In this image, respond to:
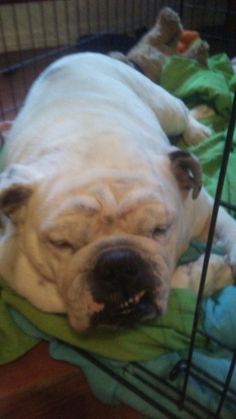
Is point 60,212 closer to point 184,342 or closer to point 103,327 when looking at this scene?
point 103,327

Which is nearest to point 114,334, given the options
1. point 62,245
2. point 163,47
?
point 62,245

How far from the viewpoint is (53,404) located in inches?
45.4

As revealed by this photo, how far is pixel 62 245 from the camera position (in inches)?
40.1

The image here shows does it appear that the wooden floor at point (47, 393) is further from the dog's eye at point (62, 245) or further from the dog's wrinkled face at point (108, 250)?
the dog's eye at point (62, 245)

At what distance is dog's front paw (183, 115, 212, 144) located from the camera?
1984mm

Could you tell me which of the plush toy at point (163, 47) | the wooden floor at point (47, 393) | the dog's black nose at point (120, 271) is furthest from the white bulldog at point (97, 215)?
the plush toy at point (163, 47)

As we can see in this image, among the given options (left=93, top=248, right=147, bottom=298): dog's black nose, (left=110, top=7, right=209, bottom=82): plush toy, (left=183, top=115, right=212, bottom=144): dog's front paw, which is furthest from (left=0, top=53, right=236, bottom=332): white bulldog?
(left=110, top=7, right=209, bottom=82): plush toy

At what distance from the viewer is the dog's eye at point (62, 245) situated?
1.01 metres

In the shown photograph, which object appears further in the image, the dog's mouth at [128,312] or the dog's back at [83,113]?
the dog's back at [83,113]

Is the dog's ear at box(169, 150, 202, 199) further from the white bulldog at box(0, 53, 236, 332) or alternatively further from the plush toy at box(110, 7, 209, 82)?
the plush toy at box(110, 7, 209, 82)

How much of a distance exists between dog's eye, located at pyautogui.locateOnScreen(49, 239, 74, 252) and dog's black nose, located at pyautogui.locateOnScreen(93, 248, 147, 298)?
0.35ft

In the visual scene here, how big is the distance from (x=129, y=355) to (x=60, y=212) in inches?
15.2

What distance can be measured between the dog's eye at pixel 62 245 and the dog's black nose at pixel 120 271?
4.2 inches

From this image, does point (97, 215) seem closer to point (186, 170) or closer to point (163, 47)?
point (186, 170)
